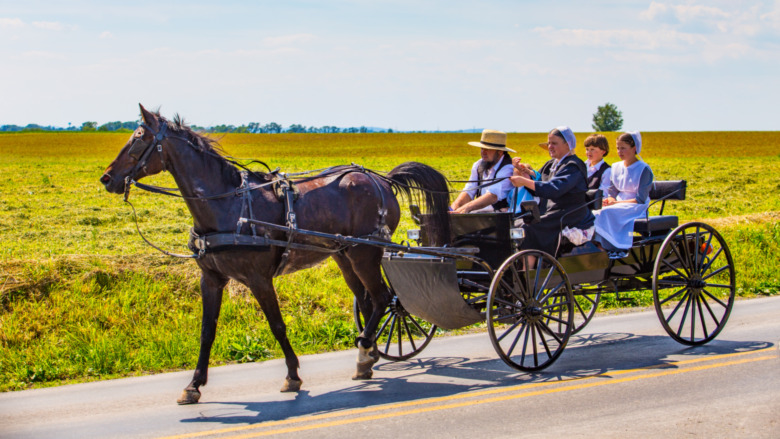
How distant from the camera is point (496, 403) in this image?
607cm

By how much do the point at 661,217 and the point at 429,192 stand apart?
269cm

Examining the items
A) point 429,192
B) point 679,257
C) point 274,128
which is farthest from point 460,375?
→ point 274,128

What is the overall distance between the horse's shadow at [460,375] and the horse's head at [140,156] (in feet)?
6.71

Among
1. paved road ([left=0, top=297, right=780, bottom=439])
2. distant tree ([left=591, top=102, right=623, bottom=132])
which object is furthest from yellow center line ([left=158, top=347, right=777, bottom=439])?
distant tree ([left=591, top=102, right=623, bottom=132])

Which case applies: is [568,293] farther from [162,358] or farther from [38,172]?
[38,172]

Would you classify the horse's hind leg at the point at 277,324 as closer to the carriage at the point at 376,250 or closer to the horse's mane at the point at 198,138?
the carriage at the point at 376,250

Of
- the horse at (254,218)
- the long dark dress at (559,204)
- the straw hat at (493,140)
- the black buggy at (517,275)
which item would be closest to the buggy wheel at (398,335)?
the black buggy at (517,275)

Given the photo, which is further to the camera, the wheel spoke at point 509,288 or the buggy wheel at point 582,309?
the buggy wheel at point 582,309

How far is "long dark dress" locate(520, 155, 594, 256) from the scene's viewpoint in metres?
7.52

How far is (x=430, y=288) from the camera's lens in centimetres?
704

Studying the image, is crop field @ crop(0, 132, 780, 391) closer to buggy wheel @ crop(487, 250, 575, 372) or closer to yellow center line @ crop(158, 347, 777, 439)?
buggy wheel @ crop(487, 250, 575, 372)

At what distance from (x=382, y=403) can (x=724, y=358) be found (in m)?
3.48

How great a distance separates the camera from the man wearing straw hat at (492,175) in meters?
7.75

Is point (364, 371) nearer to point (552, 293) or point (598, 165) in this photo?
point (552, 293)
